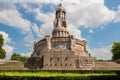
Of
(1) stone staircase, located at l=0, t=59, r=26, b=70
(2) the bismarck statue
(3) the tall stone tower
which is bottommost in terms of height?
(1) stone staircase, located at l=0, t=59, r=26, b=70

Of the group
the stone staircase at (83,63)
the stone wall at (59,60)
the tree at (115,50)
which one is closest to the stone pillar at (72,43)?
the stone wall at (59,60)

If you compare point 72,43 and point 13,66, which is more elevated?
point 72,43

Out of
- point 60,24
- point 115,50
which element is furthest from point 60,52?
point 115,50

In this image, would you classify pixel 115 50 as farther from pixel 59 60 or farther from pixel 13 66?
pixel 13 66

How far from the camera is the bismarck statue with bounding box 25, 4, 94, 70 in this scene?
39.7 m

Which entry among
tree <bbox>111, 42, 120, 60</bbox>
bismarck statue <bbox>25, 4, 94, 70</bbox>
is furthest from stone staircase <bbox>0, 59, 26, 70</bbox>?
tree <bbox>111, 42, 120, 60</bbox>

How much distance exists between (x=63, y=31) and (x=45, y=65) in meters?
13.8

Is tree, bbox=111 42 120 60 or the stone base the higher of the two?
tree, bbox=111 42 120 60

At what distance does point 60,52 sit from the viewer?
134 ft

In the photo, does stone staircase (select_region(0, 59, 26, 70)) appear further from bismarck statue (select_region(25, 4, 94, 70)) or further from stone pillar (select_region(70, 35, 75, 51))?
stone pillar (select_region(70, 35, 75, 51))

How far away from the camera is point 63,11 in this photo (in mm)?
54250

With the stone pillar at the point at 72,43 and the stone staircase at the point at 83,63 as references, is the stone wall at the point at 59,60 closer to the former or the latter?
the stone staircase at the point at 83,63

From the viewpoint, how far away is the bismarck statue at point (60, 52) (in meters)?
39.7

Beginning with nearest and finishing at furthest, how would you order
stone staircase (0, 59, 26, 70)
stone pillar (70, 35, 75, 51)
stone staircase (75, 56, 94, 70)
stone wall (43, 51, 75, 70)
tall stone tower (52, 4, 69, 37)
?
stone wall (43, 51, 75, 70) → stone staircase (0, 59, 26, 70) → stone staircase (75, 56, 94, 70) → stone pillar (70, 35, 75, 51) → tall stone tower (52, 4, 69, 37)
